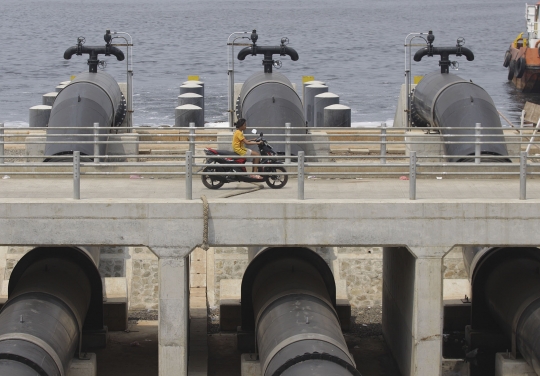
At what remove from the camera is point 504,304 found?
2127 centimetres

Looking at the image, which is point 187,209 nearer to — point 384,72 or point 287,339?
point 287,339

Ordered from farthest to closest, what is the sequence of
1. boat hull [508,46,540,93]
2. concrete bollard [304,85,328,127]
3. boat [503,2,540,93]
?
boat [503,2,540,93] < boat hull [508,46,540,93] < concrete bollard [304,85,328,127]

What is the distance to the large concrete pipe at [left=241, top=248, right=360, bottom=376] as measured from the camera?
17.2m

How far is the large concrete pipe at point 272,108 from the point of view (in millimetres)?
27406

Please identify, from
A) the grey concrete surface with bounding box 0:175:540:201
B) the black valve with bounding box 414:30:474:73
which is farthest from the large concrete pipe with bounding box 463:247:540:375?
the black valve with bounding box 414:30:474:73

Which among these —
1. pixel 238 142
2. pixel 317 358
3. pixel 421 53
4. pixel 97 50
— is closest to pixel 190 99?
pixel 97 50

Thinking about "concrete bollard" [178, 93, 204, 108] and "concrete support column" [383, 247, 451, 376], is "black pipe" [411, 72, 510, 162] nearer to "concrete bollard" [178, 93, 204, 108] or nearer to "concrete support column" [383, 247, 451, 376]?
"concrete support column" [383, 247, 451, 376]

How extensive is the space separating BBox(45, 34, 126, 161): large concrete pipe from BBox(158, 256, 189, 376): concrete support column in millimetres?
8630

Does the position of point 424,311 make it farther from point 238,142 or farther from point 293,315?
point 238,142

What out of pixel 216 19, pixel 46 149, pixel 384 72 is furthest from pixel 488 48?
pixel 46 149

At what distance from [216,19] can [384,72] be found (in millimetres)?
60872

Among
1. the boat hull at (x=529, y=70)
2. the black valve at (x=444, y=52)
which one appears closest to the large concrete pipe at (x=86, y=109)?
the black valve at (x=444, y=52)

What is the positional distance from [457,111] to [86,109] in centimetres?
1056

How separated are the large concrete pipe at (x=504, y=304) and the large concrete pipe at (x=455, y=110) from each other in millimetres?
3574
